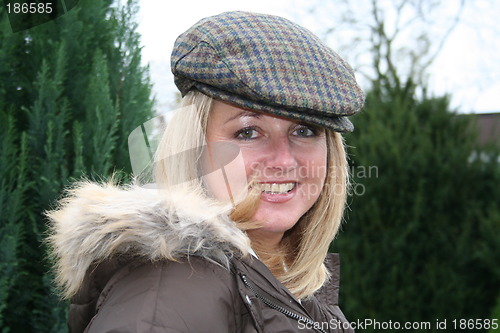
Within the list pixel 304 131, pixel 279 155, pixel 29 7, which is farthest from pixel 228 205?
pixel 29 7

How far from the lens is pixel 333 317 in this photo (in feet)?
6.42

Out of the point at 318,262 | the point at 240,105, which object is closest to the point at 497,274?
the point at 318,262

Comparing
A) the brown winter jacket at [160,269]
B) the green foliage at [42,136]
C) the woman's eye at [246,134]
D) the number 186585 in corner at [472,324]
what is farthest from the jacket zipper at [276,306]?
the number 186585 in corner at [472,324]

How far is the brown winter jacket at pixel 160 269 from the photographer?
109 centimetres

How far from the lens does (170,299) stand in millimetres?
1101

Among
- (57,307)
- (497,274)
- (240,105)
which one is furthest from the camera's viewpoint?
(497,274)

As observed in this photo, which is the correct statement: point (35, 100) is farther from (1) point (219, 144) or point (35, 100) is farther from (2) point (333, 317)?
(2) point (333, 317)

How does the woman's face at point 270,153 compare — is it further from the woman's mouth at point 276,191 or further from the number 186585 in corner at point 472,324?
the number 186585 in corner at point 472,324

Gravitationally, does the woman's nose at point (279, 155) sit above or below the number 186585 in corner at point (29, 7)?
below

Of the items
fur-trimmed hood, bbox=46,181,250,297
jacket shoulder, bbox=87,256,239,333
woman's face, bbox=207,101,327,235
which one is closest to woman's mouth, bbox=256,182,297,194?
woman's face, bbox=207,101,327,235

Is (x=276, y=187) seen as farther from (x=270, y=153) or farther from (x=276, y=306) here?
(x=276, y=306)

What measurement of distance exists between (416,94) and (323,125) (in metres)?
3.54

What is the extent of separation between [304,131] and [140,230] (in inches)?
29.4

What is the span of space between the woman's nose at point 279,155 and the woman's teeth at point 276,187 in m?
0.06
